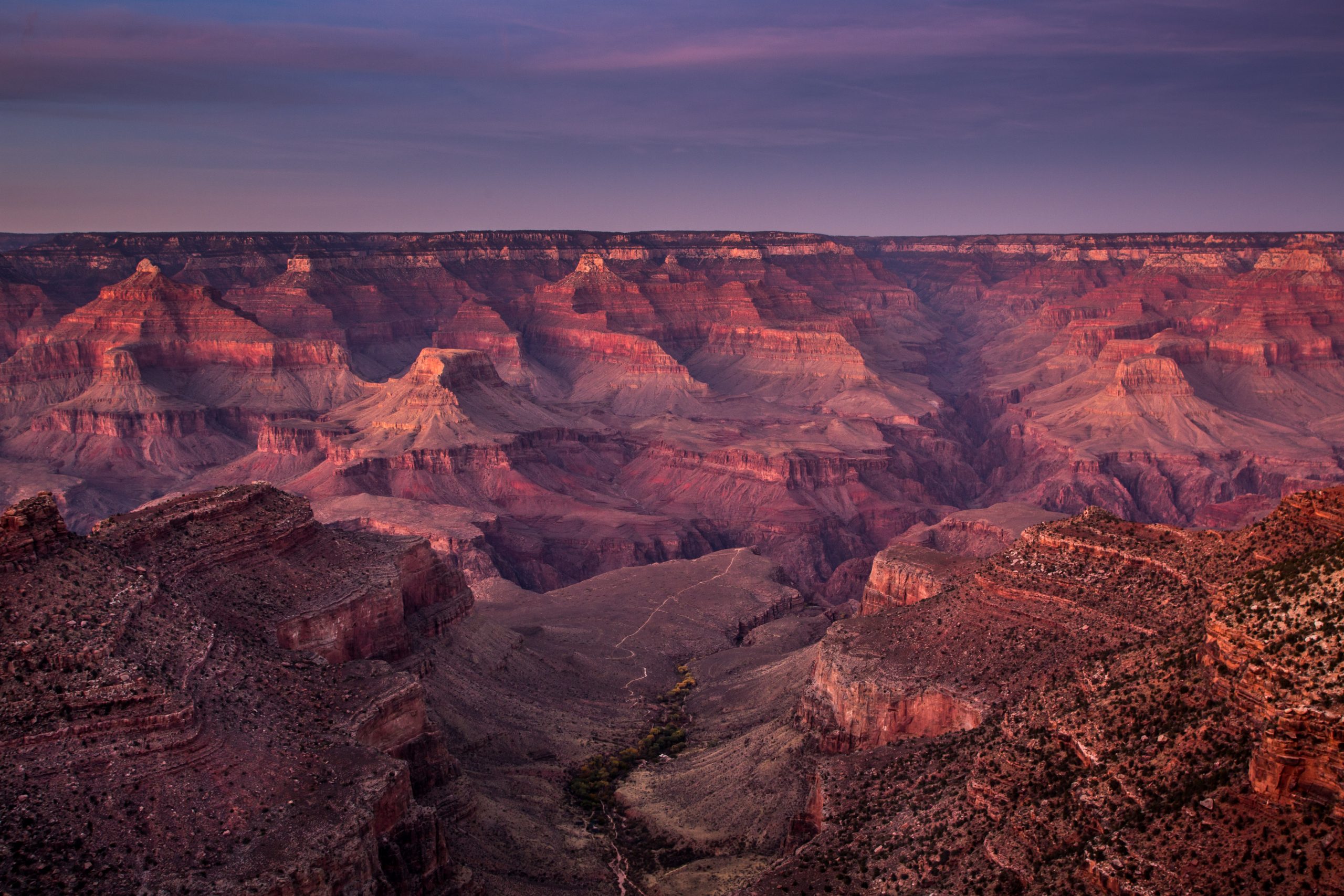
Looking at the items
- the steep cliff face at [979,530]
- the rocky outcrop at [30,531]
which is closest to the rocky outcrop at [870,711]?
the rocky outcrop at [30,531]

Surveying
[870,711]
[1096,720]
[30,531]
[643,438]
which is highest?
[30,531]

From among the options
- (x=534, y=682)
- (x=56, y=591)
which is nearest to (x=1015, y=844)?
(x=56, y=591)

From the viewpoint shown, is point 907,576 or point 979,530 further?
point 979,530

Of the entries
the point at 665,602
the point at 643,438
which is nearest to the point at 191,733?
the point at 665,602

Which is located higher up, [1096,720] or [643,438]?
[1096,720]

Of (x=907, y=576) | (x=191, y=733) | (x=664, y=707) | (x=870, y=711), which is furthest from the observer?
(x=664, y=707)

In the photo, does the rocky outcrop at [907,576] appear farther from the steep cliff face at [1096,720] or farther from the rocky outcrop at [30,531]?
the rocky outcrop at [30,531]

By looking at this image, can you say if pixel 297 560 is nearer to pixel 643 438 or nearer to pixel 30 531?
pixel 30 531

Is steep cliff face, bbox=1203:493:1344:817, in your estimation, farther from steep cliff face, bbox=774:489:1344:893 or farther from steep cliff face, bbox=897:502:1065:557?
steep cliff face, bbox=897:502:1065:557

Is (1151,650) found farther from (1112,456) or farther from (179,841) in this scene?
(1112,456)
